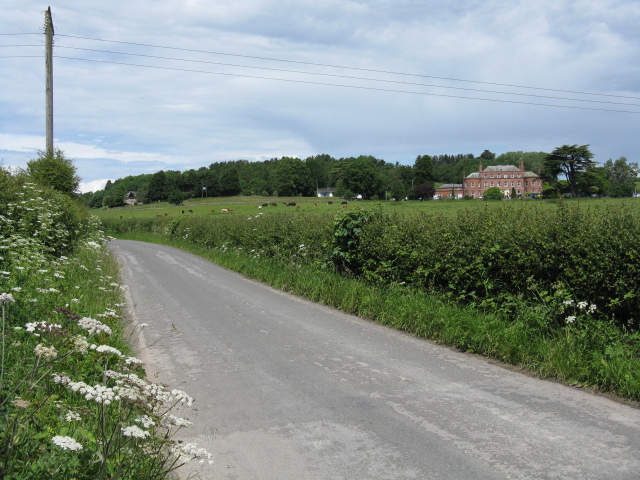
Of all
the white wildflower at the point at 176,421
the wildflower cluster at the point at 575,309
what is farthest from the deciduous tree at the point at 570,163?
the white wildflower at the point at 176,421

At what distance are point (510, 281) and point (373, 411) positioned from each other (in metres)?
4.10

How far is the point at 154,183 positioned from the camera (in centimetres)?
14838

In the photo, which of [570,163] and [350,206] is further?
[570,163]

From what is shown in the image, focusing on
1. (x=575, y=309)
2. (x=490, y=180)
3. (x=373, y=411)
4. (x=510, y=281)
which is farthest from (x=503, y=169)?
(x=373, y=411)

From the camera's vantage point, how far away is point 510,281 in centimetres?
823

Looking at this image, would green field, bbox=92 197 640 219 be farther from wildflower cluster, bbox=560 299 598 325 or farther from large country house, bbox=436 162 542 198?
large country house, bbox=436 162 542 198

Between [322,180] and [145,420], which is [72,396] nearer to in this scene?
→ [145,420]

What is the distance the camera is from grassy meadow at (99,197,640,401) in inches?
254

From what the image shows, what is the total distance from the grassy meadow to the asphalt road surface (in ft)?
1.50

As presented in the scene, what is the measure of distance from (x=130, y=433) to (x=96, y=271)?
36.1 feet

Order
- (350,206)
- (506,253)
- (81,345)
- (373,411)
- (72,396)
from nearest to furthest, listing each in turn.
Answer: (81,345), (72,396), (373,411), (506,253), (350,206)

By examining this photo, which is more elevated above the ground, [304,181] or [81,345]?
[304,181]

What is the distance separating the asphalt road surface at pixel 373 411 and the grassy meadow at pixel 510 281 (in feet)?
1.50

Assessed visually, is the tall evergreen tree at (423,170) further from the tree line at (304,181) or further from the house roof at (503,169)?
the house roof at (503,169)
